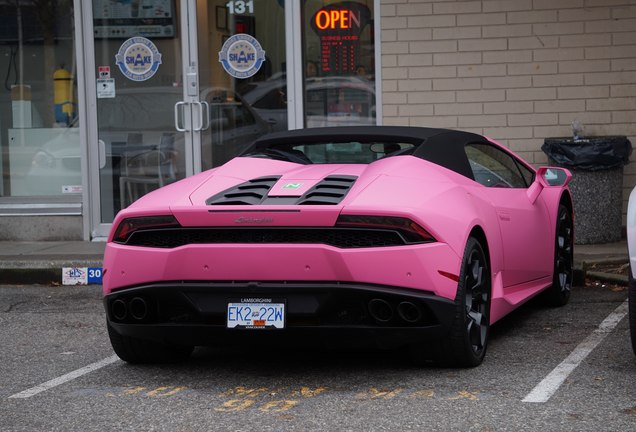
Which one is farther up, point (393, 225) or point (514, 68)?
point (514, 68)

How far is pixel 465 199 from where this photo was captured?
20.5 ft

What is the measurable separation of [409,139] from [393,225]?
4.02 feet

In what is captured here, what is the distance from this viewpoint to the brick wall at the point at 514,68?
1129 cm

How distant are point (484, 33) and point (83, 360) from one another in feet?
20.4

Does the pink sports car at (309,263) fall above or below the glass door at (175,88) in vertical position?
below

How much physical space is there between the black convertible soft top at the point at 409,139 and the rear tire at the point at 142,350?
1344 millimetres

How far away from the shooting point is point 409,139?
675cm

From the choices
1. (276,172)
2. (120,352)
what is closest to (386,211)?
(276,172)

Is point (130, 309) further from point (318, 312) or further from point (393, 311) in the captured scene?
point (393, 311)

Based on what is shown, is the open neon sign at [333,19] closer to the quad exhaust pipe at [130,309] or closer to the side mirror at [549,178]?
the side mirror at [549,178]

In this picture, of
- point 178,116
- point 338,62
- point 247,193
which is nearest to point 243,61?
point 178,116

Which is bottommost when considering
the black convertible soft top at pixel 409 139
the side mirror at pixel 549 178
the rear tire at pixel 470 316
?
the rear tire at pixel 470 316

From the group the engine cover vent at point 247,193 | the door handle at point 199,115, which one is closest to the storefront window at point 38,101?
the door handle at point 199,115

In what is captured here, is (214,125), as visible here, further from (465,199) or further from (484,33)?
(465,199)
